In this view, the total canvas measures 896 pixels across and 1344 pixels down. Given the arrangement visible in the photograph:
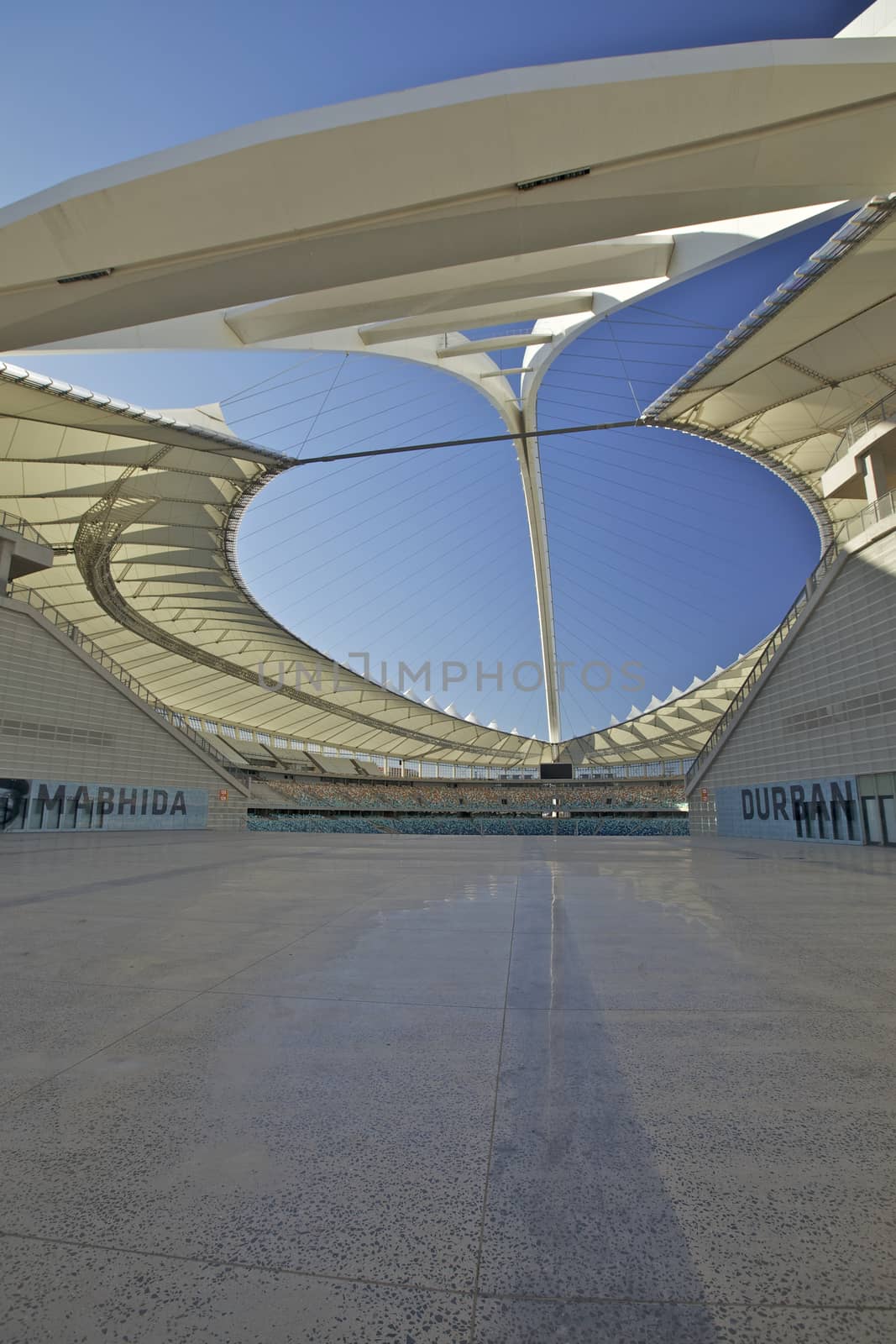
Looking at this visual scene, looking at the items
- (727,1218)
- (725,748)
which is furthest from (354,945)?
(725,748)

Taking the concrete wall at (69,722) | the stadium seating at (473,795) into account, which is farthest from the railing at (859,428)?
the stadium seating at (473,795)

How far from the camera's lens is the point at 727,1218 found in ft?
5.66

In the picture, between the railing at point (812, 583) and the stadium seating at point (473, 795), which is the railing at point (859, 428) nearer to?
the railing at point (812, 583)

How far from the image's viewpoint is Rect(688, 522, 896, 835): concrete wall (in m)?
18.2

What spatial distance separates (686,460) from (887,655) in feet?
62.1

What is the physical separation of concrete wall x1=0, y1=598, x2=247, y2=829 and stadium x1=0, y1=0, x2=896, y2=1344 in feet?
0.58

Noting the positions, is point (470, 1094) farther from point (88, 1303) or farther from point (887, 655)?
point (887, 655)

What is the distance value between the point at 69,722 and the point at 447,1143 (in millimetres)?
30669

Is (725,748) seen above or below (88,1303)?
above

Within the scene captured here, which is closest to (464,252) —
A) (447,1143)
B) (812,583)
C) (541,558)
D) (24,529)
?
(447,1143)

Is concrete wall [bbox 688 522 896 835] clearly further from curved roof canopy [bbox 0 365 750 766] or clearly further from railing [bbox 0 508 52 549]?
railing [bbox 0 508 52 549]

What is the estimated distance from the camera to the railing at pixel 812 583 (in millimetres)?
18438

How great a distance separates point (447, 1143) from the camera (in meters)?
2.11

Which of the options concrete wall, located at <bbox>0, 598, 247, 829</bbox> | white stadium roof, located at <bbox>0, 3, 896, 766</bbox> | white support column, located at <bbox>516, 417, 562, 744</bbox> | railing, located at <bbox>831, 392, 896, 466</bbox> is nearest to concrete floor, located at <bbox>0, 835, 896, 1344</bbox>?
white stadium roof, located at <bbox>0, 3, 896, 766</bbox>
